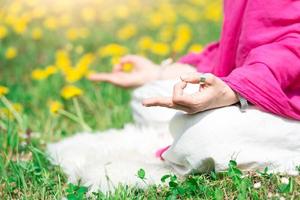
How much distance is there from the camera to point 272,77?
1.73 m

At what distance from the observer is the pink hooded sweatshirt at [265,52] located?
1.74 metres

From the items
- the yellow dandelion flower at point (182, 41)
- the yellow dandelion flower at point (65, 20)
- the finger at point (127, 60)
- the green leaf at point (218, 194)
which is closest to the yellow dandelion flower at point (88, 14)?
the yellow dandelion flower at point (65, 20)

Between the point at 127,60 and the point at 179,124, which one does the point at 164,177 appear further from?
the point at 127,60

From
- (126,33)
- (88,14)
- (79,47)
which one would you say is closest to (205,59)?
(79,47)

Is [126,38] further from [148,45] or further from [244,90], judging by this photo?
[244,90]

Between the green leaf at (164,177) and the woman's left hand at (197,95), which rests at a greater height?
the woman's left hand at (197,95)

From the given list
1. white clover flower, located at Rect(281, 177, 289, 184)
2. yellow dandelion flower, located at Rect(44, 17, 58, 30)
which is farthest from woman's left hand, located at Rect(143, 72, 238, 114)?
yellow dandelion flower, located at Rect(44, 17, 58, 30)

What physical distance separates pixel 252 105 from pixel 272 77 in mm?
119

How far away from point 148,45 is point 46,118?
1.00m

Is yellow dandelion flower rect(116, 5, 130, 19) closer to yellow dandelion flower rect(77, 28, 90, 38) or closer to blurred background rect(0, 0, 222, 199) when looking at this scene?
blurred background rect(0, 0, 222, 199)

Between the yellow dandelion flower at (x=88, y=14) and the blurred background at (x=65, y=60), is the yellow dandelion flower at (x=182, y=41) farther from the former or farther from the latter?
the yellow dandelion flower at (x=88, y=14)

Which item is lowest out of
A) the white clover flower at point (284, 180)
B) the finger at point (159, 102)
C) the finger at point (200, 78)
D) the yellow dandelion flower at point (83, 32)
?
the yellow dandelion flower at point (83, 32)

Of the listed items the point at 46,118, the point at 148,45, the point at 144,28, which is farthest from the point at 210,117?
the point at 144,28

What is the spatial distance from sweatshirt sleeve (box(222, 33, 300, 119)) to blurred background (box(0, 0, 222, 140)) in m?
0.99
